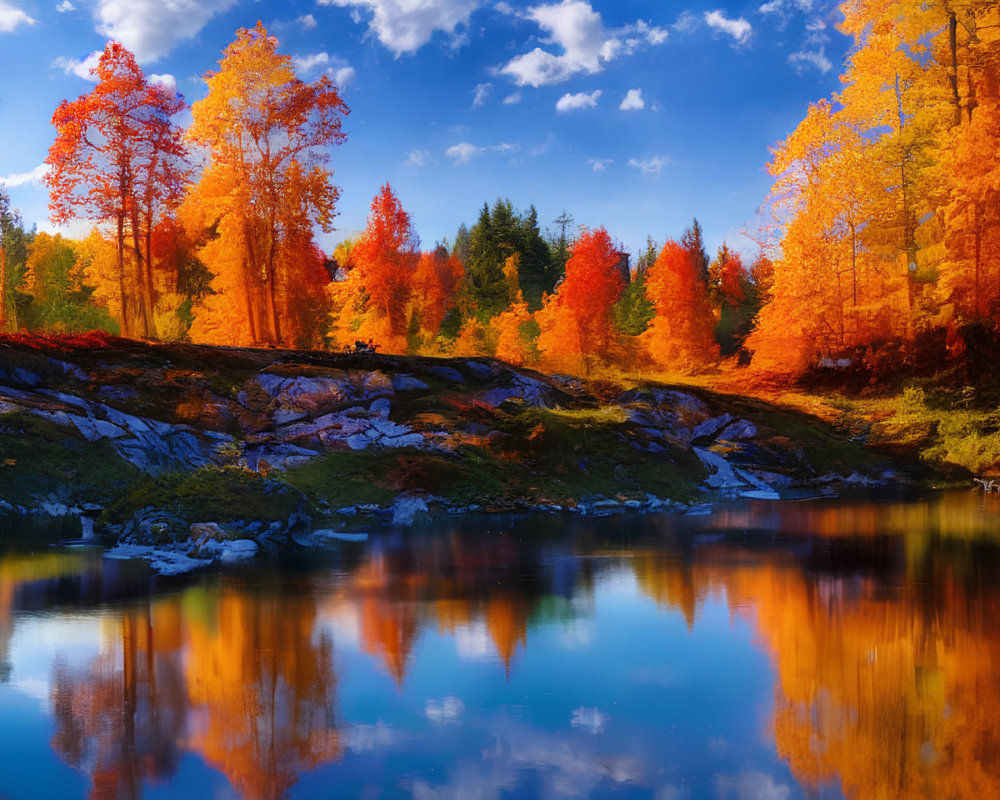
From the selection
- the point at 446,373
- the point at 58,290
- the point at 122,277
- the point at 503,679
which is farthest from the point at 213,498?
the point at 58,290

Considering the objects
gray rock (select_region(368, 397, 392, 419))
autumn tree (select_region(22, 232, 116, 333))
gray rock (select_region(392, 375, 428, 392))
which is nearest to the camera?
gray rock (select_region(368, 397, 392, 419))

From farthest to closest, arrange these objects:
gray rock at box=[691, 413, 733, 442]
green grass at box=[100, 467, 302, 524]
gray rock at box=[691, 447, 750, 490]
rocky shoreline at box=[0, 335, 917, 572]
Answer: gray rock at box=[691, 413, 733, 442], gray rock at box=[691, 447, 750, 490], rocky shoreline at box=[0, 335, 917, 572], green grass at box=[100, 467, 302, 524]

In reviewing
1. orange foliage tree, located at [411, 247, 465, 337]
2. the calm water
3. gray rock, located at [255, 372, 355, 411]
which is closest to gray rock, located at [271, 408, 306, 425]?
gray rock, located at [255, 372, 355, 411]

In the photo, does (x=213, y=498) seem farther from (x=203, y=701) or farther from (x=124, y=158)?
(x=124, y=158)

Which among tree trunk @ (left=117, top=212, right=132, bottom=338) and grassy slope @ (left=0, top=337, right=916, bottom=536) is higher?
tree trunk @ (left=117, top=212, right=132, bottom=338)

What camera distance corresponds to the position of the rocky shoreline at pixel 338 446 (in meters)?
16.1

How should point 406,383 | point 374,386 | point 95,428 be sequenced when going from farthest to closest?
point 406,383 → point 374,386 → point 95,428

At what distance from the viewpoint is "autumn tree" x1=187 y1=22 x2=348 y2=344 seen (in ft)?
105

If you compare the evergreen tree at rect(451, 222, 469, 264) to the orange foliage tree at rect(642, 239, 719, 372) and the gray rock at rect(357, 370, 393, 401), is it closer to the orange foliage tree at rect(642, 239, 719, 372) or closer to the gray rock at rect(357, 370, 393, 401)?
the orange foliage tree at rect(642, 239, 719, 372)

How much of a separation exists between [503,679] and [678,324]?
124 feet

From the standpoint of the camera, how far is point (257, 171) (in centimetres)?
3250

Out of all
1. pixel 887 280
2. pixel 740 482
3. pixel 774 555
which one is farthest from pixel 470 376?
pixel 887 280

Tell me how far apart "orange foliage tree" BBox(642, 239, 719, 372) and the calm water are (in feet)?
98.4

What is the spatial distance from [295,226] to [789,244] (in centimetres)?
2091
